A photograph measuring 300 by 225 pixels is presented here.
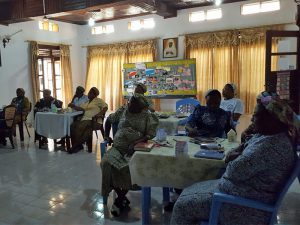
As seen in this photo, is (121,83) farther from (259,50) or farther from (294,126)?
(294,126)

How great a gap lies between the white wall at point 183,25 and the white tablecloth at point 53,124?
412 cm

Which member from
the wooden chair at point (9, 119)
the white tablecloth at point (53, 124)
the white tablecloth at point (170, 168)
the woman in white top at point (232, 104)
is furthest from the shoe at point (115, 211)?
the wooden chair at point (9, 119)

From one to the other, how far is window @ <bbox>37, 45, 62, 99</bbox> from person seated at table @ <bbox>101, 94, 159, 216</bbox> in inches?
254

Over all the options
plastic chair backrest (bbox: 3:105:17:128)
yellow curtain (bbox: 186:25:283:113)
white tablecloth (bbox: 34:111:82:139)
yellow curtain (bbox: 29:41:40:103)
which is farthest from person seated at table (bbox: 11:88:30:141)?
yellow curtain (bbox: 186:25:283:113)

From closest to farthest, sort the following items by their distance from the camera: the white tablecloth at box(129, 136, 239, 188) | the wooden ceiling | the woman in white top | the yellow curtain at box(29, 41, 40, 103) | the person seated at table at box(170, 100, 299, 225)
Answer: the person seated at table at box(170, 100, 299, 225) < the white tablecloth at box(129, 136, 239, 188) < the woman in white top < the wooden ceiling < the yellow curtain at box(29, 41, 40, 103)

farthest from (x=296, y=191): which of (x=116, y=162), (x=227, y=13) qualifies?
(x=227, y=13)

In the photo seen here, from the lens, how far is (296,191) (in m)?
3.22

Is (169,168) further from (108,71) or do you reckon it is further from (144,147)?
(108,71)

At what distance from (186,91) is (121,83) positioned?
2430 mm

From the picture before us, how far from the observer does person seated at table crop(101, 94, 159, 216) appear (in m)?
2.69

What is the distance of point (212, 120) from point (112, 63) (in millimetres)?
6982

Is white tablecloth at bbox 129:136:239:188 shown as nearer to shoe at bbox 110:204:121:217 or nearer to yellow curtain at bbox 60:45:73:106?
shoe at bbox 110:204:121:217

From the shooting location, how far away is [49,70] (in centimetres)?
912

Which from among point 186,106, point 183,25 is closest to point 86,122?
point 186,106
